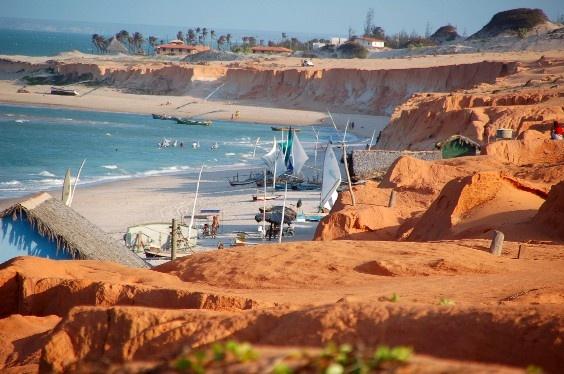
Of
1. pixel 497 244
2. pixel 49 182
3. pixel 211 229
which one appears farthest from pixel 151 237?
pixel 49 182

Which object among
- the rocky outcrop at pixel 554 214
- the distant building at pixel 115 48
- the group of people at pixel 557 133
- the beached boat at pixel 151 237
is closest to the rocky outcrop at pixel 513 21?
the distant building at pixel 115 48

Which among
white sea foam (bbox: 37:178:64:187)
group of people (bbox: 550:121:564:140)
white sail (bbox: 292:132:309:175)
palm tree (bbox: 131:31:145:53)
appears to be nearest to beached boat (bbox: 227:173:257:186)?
white sail (bbox: 292:132:309:175)

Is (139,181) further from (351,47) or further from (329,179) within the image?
(351,47)

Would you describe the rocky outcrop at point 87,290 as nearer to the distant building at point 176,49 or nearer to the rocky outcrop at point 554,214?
the rocky outcrop at point 554,214

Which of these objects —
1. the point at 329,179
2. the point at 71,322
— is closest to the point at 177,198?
the point at 329,179

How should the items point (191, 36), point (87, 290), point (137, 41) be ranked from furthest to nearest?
point (191, 36) → point (137, 41) → point (87, 290)

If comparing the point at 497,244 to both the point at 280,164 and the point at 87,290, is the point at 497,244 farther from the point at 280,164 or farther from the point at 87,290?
the point at 280,164
